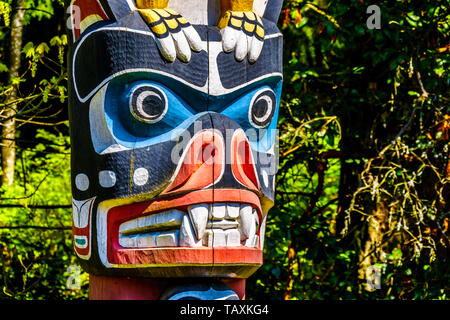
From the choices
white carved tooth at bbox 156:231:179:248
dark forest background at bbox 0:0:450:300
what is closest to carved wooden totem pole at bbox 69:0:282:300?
white carved tooth at bbox 156:231:179:248

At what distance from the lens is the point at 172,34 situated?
3.66 meters

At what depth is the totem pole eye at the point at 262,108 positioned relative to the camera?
388 cm

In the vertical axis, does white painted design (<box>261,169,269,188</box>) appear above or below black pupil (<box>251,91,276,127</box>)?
below

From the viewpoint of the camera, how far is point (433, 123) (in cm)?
641

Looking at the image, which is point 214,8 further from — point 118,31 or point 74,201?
point 74,201

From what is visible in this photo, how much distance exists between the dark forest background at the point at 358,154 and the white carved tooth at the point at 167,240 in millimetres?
2442

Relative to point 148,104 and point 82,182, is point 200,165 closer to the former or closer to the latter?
point 148,104

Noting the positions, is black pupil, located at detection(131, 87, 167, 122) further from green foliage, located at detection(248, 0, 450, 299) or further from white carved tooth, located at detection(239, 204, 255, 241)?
green foliage, located at detection(248, 0, 450, 299)

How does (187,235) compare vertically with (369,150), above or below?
below

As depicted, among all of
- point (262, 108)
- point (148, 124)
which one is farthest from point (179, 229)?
point (262, 108)

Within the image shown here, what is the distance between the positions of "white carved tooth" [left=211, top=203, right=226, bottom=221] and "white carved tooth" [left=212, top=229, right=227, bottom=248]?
62 millimetres

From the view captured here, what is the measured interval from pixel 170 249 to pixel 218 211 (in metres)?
0.30

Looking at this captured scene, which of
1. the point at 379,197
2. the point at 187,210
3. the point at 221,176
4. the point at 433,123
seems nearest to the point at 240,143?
the point at 221,176

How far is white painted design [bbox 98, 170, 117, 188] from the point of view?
3596 millimetres
